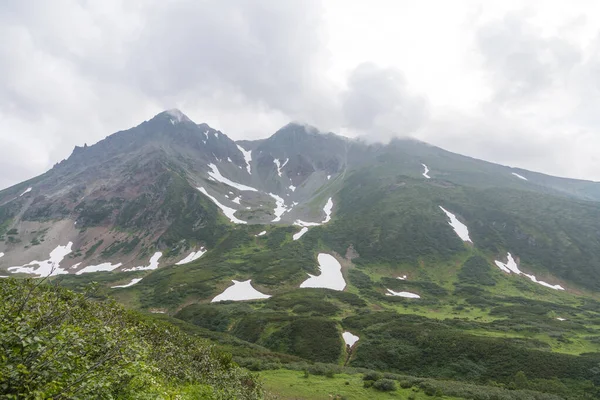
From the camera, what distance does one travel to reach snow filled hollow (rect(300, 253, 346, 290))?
347ft

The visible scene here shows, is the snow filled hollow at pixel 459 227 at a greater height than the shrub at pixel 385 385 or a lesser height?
greater

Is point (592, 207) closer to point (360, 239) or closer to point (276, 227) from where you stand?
point (360, 239)

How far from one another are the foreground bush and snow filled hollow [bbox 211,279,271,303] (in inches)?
3048

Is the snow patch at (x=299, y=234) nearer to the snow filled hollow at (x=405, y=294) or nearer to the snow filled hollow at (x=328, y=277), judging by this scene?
the snow filled hollow at (x=328, y=277)

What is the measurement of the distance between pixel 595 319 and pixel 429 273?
5225 cm

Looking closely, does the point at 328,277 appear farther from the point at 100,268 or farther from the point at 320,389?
the point at 100,268

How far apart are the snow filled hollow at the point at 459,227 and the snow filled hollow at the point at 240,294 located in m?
104

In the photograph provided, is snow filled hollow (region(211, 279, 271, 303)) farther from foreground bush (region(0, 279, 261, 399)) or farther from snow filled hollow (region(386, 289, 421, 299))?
foreground bush (region(0, 279, 261, 399))

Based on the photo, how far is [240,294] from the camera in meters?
94.8

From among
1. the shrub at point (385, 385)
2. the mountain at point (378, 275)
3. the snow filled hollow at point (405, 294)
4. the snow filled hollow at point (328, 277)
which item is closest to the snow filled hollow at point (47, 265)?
the mountain at point (378, 275)

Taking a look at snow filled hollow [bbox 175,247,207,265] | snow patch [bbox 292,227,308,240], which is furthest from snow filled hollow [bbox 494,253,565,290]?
snow filled hollow [bbox 175,247,207,265]

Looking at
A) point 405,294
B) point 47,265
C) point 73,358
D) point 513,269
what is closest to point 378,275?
point 405,294

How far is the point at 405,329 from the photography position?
187 ft

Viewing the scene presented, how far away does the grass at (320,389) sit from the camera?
26.8 metres
